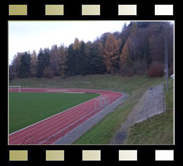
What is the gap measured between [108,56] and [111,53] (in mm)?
502

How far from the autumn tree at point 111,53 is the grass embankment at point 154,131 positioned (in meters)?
10.4

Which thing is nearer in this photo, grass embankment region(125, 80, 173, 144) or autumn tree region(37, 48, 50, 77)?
grass embankment region(125, 80, 173, 144)

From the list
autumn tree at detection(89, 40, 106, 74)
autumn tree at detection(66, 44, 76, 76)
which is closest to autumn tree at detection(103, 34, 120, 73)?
autumn tree at detection(89, 40, 106, 74)

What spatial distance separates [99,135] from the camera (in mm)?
7879

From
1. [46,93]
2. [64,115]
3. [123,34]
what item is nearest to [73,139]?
[64,115]

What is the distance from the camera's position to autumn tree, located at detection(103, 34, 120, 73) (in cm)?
1725

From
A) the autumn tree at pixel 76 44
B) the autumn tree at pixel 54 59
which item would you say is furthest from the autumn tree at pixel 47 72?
the autumn tree at pixel 76 44

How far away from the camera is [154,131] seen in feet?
20.4

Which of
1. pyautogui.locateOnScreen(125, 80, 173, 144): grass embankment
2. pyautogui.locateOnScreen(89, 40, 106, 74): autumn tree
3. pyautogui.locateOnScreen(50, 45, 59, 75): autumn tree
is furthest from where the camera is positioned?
pyautogui.locateOnScreen(89, 40, 106, 74): autumn tree

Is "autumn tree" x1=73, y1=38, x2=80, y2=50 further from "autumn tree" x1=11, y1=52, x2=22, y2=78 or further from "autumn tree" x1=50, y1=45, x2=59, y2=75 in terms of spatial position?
"autumn tree" x1=11, y1=52, x2=22, y2=78

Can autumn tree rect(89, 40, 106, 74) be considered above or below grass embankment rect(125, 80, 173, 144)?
above

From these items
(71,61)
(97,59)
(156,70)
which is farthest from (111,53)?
(156,70)

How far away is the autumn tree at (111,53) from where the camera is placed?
17.2 metres
